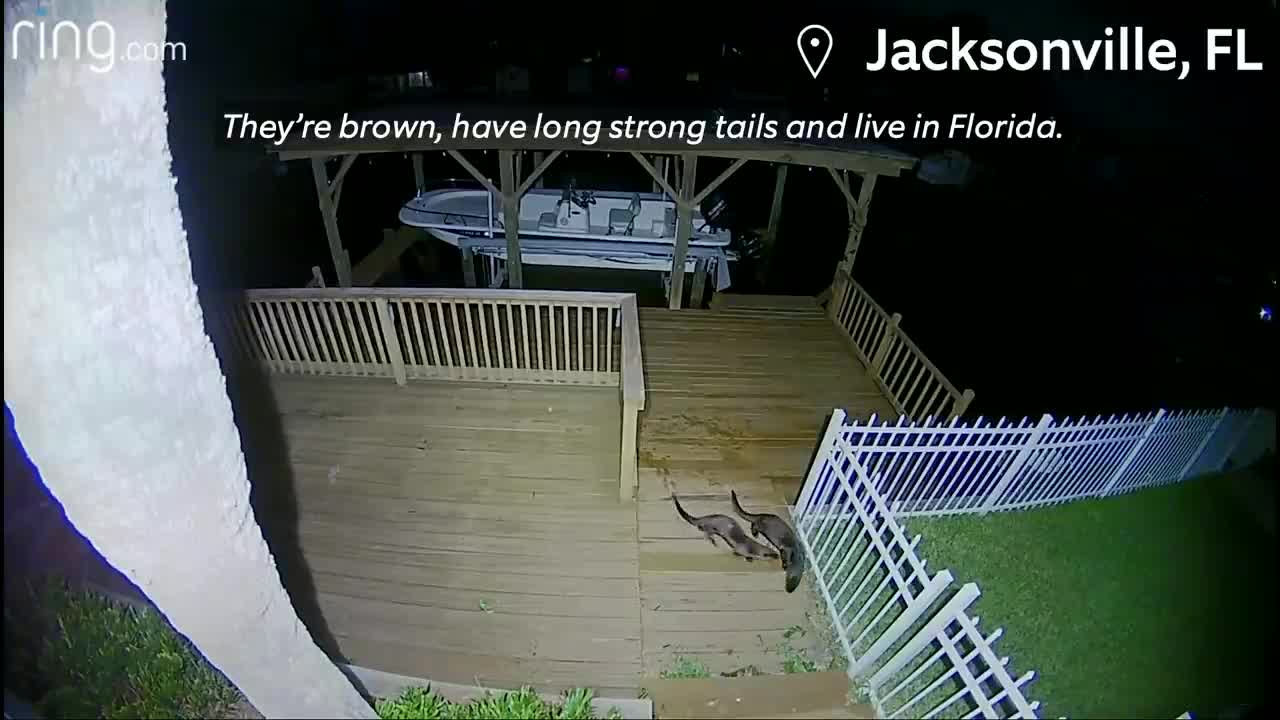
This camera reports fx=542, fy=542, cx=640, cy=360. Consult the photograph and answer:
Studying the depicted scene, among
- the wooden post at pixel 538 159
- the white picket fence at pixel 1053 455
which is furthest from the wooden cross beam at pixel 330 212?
the white picket fence at pixel 1053 455

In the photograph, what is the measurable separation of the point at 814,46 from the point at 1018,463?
5.42 m

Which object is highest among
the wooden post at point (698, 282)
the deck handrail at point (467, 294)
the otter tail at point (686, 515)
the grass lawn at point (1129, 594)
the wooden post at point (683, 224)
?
the wooden post at point (698, 282)

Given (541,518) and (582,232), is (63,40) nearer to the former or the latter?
(541,518)

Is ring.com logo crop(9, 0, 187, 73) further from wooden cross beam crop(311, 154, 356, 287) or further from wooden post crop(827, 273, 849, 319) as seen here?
wooden post crop(827, 273, 849, 319)

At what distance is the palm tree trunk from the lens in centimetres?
96

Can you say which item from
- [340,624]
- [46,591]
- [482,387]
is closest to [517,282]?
[482,387]

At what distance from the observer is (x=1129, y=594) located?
357 cm

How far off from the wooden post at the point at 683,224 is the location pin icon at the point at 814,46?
1838 millimetres

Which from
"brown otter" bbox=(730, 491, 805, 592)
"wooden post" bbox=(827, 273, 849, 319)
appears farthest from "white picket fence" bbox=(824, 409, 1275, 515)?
"wooden post" bbox=(827, 273, 849, 319)

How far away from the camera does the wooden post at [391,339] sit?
4.34 meters

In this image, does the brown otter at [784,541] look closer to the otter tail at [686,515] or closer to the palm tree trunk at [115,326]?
the otter tail at [686,515]

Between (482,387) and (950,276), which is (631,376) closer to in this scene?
(482,387)

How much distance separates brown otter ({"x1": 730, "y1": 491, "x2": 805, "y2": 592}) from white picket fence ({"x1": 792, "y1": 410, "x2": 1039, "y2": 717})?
10cm

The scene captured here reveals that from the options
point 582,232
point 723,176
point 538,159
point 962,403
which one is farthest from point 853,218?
point 538,159
